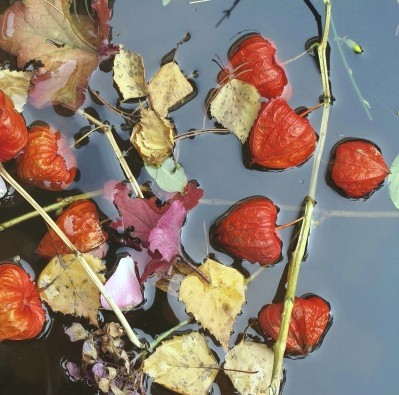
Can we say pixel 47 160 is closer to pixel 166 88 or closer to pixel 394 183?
pixel 166 88

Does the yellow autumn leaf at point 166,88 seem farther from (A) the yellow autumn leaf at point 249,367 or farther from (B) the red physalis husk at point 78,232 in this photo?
(A) the yellow autumn leaf at point 249,367

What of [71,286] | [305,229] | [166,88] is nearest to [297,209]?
[305,229]

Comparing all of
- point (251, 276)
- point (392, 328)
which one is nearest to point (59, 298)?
point (251, 276)

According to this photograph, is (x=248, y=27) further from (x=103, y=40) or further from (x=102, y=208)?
(x=102, y=208)

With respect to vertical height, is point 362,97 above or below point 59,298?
above

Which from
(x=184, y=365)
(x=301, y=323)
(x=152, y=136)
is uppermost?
(x=152, y=136)

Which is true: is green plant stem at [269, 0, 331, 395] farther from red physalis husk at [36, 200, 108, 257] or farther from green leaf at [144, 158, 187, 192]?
red physalis husk at [36, 200, 108, 257]

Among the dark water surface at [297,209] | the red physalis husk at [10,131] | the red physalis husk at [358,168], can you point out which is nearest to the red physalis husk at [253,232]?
the dark water surface at [297,209]
